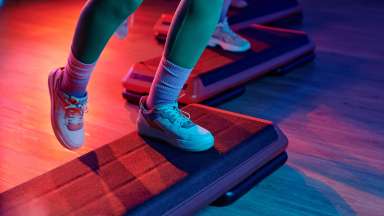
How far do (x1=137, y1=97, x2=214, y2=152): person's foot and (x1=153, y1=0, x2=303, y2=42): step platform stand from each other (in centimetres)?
155

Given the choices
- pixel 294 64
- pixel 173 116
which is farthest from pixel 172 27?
pixel 294 64

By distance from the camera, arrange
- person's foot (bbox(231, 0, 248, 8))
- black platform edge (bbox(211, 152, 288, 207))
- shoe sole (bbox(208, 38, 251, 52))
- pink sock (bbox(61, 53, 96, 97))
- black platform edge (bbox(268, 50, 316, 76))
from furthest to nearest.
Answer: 1. person's foot (bbox(231, 0, 248, 8))
2. black platform edge (bbox(268, 50, 316, 76))
3. shoe sole (bbox(208, 38, 251, 52))
4. black platform edge (bbox(211, 152, 288, 207))
5. pink sock (bbox(61, 53, 96, 97))

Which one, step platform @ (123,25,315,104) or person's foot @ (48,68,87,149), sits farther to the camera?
step platform @ (123,25,315,104)

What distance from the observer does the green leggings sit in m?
1.27

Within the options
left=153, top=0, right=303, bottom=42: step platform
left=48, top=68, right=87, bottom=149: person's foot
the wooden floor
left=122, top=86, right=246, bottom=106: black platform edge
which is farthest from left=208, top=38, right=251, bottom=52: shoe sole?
left=48, top=68, right=87, bottom=149: person's foot

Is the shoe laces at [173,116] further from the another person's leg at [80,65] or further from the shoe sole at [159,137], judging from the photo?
the another person's leg at [80,65]

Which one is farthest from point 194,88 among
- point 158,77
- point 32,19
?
point 32,19

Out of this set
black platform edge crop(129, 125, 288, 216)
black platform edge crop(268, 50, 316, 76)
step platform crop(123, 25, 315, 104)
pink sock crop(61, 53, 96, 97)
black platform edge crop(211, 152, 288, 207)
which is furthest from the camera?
black platform edge crop(268, 50, 316, 76)

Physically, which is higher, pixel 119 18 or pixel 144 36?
pixel 119 18

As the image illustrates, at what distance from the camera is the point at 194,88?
207 centimetres

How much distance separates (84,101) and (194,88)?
679 millimetres

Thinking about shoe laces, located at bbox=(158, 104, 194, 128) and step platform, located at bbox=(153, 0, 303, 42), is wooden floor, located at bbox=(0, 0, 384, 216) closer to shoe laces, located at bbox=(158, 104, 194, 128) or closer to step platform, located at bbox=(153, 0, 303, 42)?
step platform, located at bbox=(153, 0, 303, 42)

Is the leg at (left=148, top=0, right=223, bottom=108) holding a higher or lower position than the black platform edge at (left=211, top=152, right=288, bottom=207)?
higher

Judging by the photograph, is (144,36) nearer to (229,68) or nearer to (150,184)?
(229,68)
